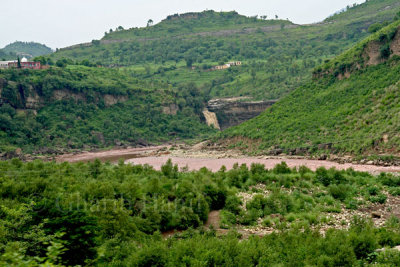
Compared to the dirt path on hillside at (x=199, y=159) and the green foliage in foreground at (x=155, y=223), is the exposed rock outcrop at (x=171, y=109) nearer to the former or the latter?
the dirt path on hillside at (x=199, y=159)

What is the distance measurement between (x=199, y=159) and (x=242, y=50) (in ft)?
362

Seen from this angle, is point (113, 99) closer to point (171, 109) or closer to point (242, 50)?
point (171, 109)

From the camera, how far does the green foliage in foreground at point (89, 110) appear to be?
78.1 m

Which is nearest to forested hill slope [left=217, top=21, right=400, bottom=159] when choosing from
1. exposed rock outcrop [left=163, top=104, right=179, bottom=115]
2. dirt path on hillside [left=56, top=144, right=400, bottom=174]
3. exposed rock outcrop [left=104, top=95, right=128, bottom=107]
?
dirt path on hillside [left=56, top=144, right=400, bottom=174]

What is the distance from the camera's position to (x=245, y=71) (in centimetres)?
13412

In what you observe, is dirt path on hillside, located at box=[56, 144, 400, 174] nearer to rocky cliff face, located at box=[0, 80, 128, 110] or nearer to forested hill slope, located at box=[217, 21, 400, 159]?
forested hill slope, located at box=[217, 21, 400, 159]

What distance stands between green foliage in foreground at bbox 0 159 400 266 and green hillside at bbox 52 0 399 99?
7411cm

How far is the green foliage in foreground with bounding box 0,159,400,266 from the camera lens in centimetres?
1396

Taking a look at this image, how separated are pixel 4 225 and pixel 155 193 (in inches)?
365

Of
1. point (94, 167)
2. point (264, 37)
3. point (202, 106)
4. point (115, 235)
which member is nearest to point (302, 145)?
point (94, 167)

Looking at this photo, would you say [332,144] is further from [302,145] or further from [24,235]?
[24,235]

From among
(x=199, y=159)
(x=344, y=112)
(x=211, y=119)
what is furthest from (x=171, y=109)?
(x=344, y=112)

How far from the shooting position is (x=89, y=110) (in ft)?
310

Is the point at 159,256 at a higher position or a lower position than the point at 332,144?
higher
